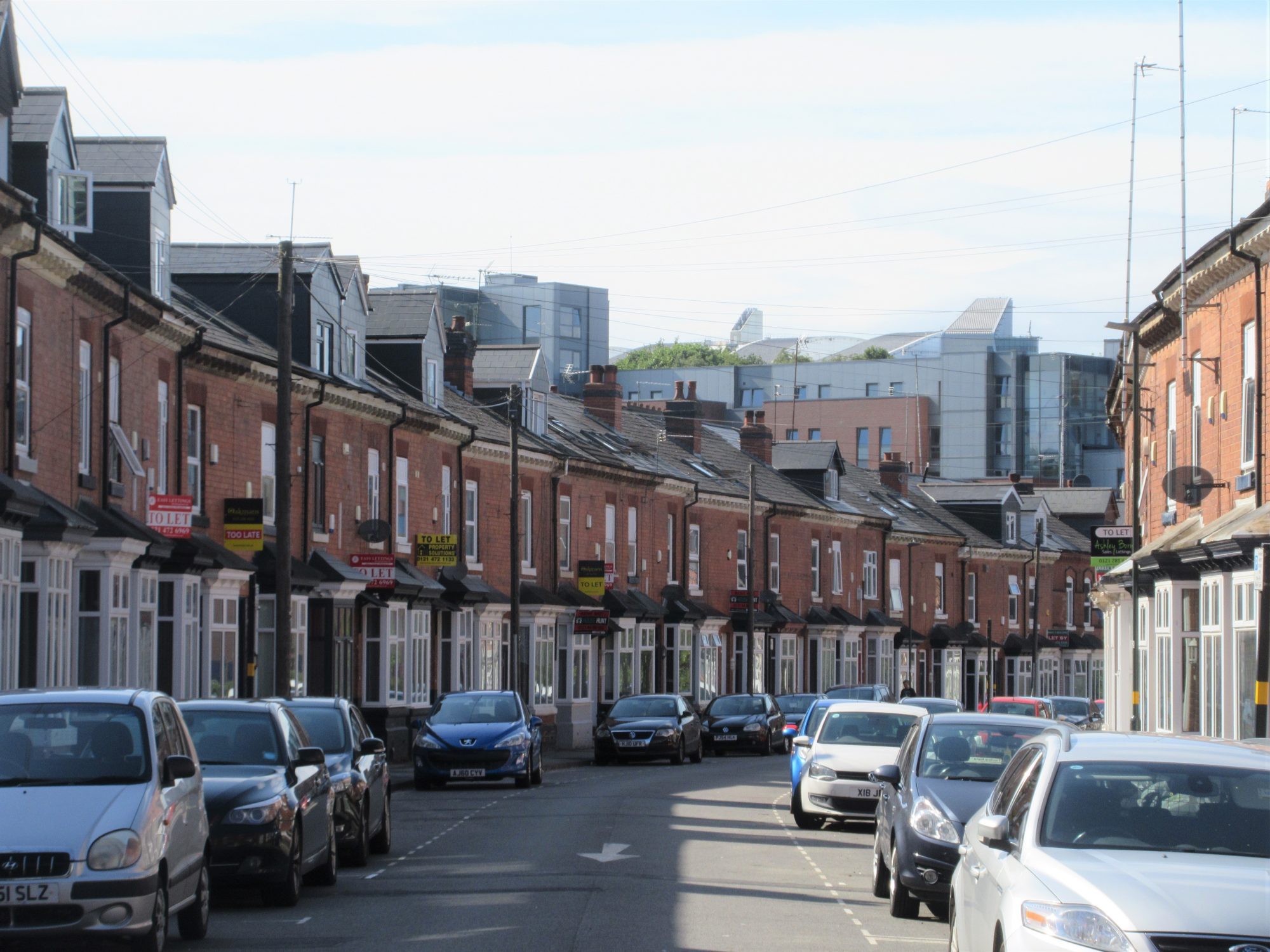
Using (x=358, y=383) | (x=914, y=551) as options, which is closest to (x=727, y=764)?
(x=358, y=383)

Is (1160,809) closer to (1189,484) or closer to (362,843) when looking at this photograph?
(362,843)

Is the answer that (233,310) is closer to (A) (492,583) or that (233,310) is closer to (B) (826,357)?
(A) (492,583)

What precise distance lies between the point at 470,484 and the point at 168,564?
1672cm

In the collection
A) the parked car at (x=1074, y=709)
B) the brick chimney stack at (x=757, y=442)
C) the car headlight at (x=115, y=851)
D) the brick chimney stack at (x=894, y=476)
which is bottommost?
the parked car at (x=1074, y=709)

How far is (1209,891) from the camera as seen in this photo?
777 centimetres

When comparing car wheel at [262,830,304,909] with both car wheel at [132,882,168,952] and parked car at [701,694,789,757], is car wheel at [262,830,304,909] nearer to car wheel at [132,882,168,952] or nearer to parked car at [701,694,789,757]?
car wheel at [132,882,168,952]

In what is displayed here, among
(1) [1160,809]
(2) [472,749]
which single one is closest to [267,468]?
(2) [472,749]

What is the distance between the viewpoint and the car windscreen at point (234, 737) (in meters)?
15.0

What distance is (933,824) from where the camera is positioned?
559 inches

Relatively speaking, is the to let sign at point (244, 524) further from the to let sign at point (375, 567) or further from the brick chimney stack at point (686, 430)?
the brick chimney stack at point (686, 430)

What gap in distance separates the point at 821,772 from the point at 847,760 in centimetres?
38

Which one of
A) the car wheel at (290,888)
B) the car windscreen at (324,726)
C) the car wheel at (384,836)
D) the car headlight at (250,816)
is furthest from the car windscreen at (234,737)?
the car wheel at (384,836)

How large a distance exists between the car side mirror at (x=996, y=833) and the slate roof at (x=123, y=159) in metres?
23.5

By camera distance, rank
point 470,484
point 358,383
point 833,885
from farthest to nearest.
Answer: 1. point 470,484
2. point 358,383
3. point 833,885
